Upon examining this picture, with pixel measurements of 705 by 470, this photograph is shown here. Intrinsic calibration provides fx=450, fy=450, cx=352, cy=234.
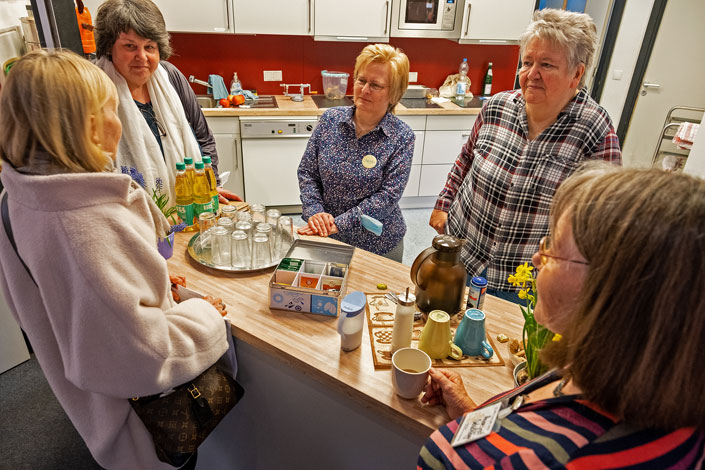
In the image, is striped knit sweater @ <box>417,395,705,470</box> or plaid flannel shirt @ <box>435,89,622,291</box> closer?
striped knit sweater @ <box>417,395,705,470</box>

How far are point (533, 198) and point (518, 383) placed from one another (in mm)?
889

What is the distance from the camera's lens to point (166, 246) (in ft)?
4.79

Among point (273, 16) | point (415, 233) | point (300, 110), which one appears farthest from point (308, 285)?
point (273, 16)

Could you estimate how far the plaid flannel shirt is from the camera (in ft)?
5.42

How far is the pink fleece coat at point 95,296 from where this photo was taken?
33.7 inches

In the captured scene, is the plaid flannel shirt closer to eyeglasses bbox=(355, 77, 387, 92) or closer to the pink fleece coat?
eyeglasses bbox=(355, 77, 387, 92)

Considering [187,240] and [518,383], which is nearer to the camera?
[518,383]

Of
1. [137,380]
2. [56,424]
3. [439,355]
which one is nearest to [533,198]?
[439,355]

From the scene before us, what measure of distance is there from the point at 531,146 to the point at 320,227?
2.83ft

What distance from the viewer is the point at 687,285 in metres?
0.55

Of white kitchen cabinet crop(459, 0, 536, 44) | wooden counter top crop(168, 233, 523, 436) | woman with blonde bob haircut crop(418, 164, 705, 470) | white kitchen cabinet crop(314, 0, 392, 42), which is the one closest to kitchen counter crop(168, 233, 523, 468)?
wooden counter top crop(168, 233, 523, 436)

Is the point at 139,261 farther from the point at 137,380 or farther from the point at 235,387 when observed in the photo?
the point at 235,387

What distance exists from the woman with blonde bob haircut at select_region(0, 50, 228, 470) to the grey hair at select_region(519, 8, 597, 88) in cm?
142

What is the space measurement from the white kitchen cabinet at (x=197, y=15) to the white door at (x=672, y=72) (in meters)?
3.59
